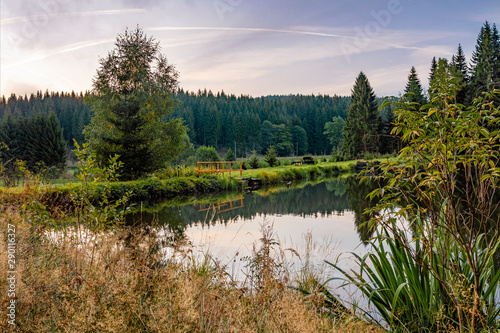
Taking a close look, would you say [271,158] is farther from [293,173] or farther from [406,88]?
[406,88]

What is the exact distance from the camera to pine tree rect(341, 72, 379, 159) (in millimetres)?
48281

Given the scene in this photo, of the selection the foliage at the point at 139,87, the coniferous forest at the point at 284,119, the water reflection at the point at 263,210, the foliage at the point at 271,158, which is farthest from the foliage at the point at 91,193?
the foliage at the point at 271,158

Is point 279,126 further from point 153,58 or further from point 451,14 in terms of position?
point 451,14

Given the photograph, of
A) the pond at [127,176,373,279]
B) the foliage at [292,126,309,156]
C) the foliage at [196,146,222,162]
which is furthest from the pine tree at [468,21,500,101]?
the foliage at [292,126,309,156]

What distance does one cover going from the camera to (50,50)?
9148 millimetres

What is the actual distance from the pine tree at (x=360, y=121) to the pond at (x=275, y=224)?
3251cm

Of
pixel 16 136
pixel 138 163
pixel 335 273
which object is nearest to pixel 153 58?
pixel 138 163

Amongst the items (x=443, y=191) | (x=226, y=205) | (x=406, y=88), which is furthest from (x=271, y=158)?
(x=406, y=88)

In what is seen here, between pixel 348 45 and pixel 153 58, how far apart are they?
2091 centimetres

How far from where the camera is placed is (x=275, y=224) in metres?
10.4

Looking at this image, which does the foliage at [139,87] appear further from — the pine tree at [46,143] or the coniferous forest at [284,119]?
the pine tree at [46,143]

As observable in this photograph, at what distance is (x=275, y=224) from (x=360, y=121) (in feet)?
143

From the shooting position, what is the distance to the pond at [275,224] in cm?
651
